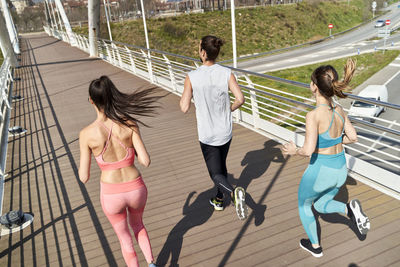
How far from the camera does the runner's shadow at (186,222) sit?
3154mm

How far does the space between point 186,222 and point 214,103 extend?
1363 mm

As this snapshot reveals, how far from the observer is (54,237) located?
3.60 metres

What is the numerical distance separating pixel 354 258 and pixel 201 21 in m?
55.2

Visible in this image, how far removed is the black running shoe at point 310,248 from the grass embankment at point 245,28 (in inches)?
1821

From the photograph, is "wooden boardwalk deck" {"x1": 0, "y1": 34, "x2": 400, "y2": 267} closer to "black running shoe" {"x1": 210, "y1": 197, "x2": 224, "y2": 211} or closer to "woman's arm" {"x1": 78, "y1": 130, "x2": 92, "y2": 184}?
"black running shoe" {"x1": 210, "y1": 197, "x2": 224, "y2": 211}

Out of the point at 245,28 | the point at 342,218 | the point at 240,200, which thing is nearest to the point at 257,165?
the point at 342,218

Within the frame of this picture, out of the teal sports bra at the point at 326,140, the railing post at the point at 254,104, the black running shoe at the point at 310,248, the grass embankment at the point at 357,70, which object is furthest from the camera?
the grass embankment at the point at 357,70

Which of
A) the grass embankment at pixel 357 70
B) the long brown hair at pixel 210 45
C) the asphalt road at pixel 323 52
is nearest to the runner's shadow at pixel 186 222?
the long brown hair at pixel 210 45

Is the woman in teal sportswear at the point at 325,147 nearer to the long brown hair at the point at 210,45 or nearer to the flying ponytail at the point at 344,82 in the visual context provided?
the flying ponytail at the point at 344,82

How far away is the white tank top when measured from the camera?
3066 mm

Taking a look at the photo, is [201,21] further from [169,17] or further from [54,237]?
[54,237]

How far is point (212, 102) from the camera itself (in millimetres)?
3123

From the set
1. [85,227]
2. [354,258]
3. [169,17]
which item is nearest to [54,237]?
[85,227]

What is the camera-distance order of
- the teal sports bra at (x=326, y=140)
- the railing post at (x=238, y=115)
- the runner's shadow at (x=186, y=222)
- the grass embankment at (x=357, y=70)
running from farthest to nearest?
1. the grass embankment at (x=357, y=70)
2. the railing post at (x=238, y=115)
3. the runner's shadow at (x=186, y=222)
4. the teal sports bra at (x=326, y=140)
